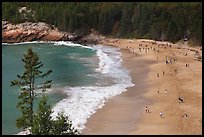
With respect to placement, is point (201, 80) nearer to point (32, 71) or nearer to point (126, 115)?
point (126, 115)

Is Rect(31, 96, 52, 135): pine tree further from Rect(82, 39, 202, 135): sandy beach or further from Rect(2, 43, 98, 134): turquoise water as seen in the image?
Rect(2, 43, 98, 134): turquoise water

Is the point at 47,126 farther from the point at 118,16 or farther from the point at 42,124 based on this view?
the point at 118,16

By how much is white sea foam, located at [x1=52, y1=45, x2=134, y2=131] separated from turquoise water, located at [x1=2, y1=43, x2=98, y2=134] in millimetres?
2205

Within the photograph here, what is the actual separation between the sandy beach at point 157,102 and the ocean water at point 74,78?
Answer: 2.03 m

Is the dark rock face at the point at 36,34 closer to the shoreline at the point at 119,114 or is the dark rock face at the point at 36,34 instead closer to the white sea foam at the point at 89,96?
the white sea foam at the point at 89,96

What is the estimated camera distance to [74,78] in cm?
7138

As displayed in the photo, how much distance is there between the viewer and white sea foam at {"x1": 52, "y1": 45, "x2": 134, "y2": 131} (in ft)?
162

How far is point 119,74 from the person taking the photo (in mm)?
76062

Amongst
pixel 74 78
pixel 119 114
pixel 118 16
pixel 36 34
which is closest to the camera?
pixel 119 114

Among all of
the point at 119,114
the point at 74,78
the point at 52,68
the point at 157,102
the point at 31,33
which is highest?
the point at 31,33

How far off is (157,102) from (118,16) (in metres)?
84.7

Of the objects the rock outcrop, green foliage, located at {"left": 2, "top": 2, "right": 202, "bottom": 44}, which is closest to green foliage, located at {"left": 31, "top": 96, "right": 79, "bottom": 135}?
green foliage, located at {"left": 2, "top": 2, "right": 202, "bottom": 44}

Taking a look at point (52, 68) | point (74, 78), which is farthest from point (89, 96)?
point (52, 68)

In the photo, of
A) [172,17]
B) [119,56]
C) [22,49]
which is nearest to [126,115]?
[119,56]
